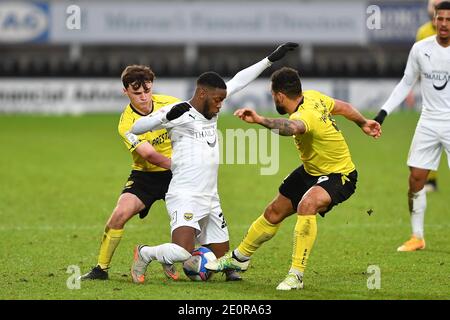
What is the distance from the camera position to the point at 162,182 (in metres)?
9.71

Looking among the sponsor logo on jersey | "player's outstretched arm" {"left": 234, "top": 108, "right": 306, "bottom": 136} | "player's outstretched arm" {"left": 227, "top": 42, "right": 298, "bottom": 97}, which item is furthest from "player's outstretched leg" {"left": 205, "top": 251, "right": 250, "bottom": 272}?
"player's outstretched arm" {"left": 227, "top": 42, "right": 298, "bottom": 97}

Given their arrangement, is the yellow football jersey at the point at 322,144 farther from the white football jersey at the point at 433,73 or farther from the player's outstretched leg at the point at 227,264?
the white football jersey at the point at 433,73

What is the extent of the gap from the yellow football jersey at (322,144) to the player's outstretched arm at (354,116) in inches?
4.4

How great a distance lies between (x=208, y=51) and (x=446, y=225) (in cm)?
3049

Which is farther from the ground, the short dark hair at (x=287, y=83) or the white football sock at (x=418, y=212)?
the short dark hair at (x=287, y=83)

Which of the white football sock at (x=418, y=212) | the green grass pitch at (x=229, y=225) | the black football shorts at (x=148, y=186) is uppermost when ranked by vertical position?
the black football shorts at (x=148, y=186)

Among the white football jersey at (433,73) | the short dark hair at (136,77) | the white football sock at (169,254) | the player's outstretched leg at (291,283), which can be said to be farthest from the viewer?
the white football jersey at (433,73)

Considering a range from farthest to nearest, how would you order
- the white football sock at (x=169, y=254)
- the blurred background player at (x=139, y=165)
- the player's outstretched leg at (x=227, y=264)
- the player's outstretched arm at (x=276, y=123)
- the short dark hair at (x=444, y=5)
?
1. the short dark hair at (x=444, y=5)
2. the blurred background player at (x=139, y=165)
3. the player's outstretched leg at (x=227, y=264)
4. the white football sock at (x=169, y=254)
5. the player's outstretched arm at (x=276, y=123)

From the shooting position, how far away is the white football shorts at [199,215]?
29.2 feet

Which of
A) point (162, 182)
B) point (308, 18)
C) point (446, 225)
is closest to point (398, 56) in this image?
point (308, 18)

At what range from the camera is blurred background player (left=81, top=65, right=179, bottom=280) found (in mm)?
9297

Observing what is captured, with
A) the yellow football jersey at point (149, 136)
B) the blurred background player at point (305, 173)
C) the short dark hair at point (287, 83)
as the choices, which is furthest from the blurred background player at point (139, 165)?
the short dark hair at point (287, 83)

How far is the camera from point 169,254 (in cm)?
878
